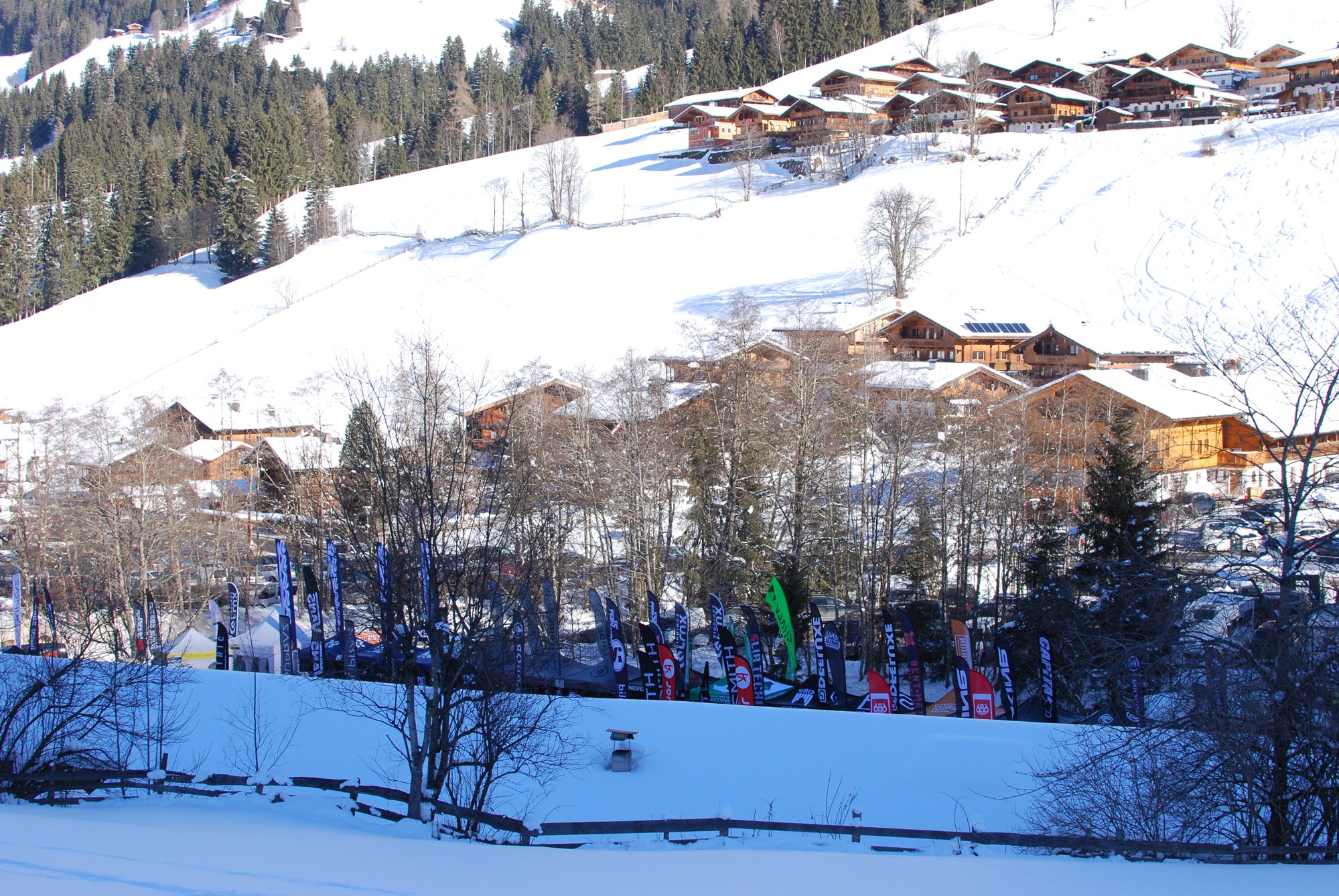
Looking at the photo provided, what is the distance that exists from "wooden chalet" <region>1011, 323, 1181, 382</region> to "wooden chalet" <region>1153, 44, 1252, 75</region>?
42.9 metres

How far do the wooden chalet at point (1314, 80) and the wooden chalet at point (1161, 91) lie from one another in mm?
4278

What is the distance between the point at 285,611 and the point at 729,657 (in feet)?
22.3

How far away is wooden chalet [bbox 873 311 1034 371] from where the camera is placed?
3528cm

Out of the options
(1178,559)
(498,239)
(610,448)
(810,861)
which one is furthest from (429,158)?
(810,861)

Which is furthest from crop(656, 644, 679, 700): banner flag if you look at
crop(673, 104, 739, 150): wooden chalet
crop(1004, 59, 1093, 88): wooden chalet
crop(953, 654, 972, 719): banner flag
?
crop(1004, 59, 1093, 88): wooden chalet

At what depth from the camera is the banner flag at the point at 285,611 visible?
14898 mm

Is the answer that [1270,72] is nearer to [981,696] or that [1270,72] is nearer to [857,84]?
[857,84]

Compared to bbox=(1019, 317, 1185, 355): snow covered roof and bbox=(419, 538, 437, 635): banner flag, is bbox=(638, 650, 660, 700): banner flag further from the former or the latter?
bbox=(1019, 317, 1185, 355): snow covered roof

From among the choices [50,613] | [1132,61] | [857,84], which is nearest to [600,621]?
[50,613]

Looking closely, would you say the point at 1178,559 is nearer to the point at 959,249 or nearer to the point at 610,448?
the point at 610,448

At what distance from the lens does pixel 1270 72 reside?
65250 mm

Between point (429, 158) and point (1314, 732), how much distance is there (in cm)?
8678

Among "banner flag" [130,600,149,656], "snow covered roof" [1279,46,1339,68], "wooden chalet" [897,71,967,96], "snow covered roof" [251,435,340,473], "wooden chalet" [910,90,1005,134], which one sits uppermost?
"wooden chalet" [897,71,967,96]

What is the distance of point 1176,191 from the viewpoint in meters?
44.7
